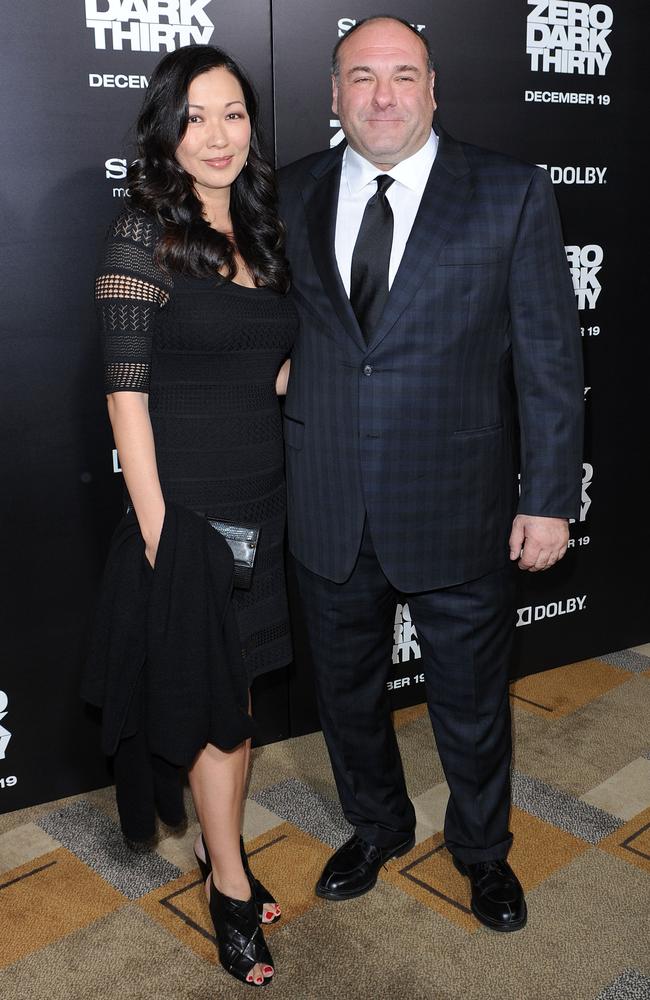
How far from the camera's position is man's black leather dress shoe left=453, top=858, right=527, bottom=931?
218 centimetres

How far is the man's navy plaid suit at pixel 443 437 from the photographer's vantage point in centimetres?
196

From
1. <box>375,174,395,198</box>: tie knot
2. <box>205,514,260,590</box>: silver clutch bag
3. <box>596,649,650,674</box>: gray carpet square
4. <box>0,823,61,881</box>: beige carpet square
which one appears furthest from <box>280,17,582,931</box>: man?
<box>596,649,650,674</box>: gray carpet square

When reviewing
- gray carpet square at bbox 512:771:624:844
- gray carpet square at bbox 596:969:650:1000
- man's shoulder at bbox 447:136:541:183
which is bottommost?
gray carpet square at bbox 512:771:624:844

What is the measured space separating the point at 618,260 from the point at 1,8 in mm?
1930

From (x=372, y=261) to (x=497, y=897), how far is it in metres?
1.31

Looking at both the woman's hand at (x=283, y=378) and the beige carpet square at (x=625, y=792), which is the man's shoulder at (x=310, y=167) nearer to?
the woman's hand at (x=283, y=378)

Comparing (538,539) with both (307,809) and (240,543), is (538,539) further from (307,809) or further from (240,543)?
(307,809)

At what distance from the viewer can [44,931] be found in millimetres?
2209

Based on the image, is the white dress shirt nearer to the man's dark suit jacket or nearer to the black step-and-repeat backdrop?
the man's dark suit jacket

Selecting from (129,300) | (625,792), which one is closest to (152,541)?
(129,300)

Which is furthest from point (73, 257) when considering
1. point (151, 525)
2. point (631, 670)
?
point (631, 670)

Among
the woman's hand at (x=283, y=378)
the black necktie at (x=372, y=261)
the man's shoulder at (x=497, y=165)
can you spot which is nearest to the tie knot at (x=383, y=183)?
the black necktie at (x=372, y=261)

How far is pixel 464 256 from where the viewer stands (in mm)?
1940

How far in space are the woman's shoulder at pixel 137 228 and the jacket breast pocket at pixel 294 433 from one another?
1.58 ft
